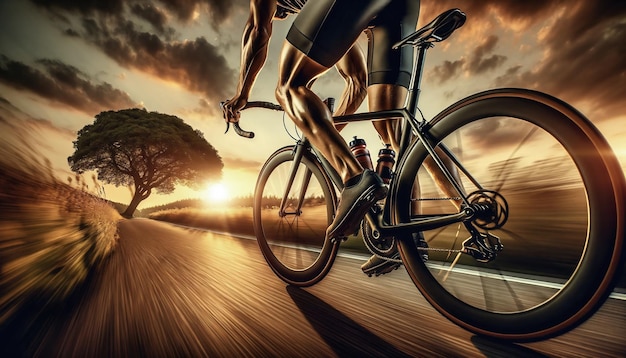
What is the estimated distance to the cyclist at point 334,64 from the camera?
49.9 inches

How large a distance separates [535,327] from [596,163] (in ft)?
1.80

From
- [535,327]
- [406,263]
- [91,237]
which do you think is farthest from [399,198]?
[91,237]

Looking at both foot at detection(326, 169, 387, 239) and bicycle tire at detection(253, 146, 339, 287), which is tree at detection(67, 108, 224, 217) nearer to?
bicycle tire at detection(253, 146, 339, 287)

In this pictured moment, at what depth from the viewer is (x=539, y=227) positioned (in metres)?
1.10

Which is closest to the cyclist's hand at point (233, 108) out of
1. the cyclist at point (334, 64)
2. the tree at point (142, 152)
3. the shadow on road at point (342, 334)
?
the cyclist at point (334, 64)

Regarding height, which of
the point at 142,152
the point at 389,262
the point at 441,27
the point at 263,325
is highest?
the point at 142,152

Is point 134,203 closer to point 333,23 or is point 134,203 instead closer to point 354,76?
point 354,76

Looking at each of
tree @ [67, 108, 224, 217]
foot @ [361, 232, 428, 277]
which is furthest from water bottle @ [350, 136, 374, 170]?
tree @ [67, 108, 224, 217]

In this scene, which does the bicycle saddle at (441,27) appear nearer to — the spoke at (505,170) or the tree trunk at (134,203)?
the spoke at (505,170)

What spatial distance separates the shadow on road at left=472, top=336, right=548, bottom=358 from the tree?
23243mm

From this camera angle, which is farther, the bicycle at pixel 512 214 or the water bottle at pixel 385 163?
the water bottle at pixel 385 163

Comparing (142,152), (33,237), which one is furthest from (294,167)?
(142,152)

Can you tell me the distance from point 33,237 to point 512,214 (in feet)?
8.77

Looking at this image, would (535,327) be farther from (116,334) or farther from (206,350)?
(116,334)
